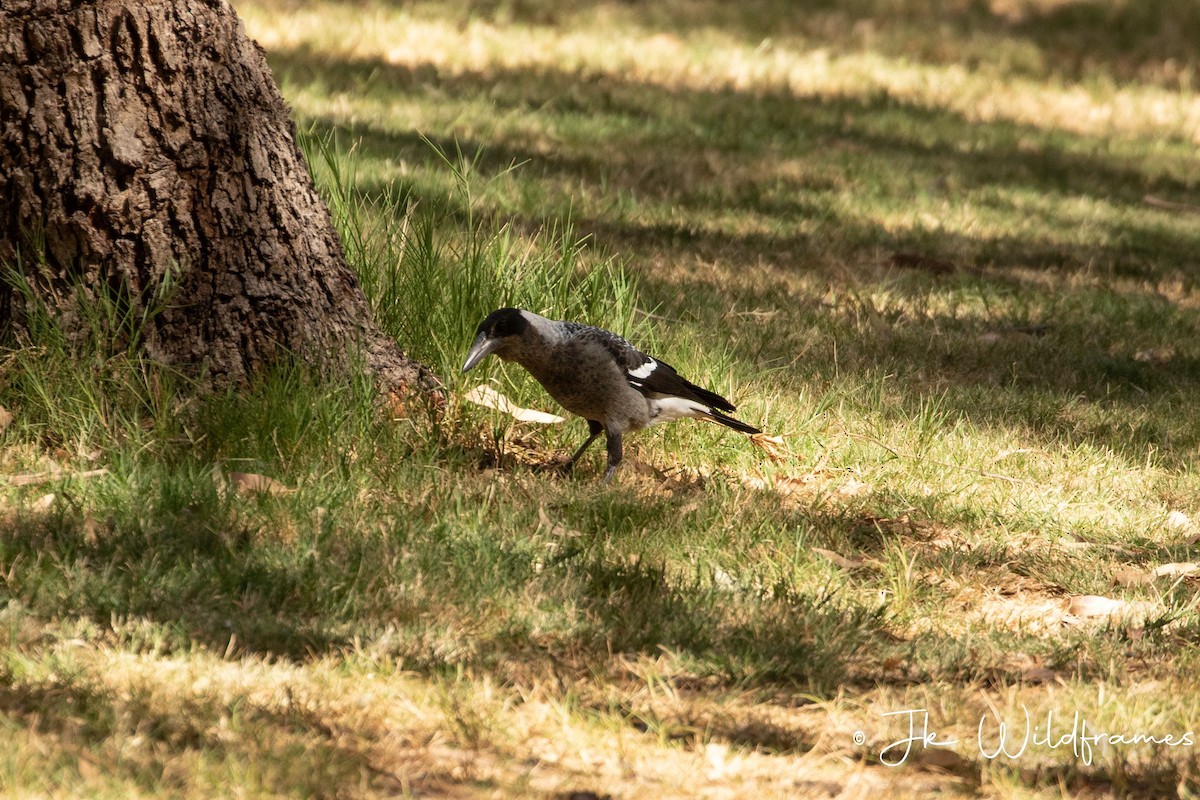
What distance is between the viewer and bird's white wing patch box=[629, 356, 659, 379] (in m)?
4.98

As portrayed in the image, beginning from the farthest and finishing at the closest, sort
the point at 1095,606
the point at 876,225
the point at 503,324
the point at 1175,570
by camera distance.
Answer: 1. the point at 876,225
2. the point at 503,324
3. the point at 1175,570
4. the point at 1095,606

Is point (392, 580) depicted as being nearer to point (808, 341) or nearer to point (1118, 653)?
point (1118, 653)

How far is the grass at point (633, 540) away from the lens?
3352 mm

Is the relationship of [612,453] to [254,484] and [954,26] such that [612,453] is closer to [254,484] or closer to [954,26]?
[254,484]

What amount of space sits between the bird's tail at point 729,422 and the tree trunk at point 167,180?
4.17 ft

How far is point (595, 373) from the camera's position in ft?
15.9

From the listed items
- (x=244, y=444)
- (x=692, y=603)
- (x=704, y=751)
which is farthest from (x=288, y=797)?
(x=244, y=444)

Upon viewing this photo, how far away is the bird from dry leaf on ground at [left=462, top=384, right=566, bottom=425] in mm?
298

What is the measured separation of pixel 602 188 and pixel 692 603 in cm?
524

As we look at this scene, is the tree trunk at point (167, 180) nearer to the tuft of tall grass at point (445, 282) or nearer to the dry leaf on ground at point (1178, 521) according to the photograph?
the tuft of tall grass at point (445, 282)

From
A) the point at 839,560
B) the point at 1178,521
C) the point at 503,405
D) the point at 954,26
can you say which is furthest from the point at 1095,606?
the point at 954,26

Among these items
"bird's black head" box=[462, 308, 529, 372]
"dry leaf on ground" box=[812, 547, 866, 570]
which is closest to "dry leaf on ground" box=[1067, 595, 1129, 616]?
"dry leaf on ground" box=[812, 547, 866, 570]

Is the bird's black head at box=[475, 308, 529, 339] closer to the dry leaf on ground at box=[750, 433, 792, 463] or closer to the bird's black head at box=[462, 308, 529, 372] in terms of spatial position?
the bird's black head at box=[462, 308, 529, 372]

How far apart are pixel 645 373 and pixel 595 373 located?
242 millimetres
